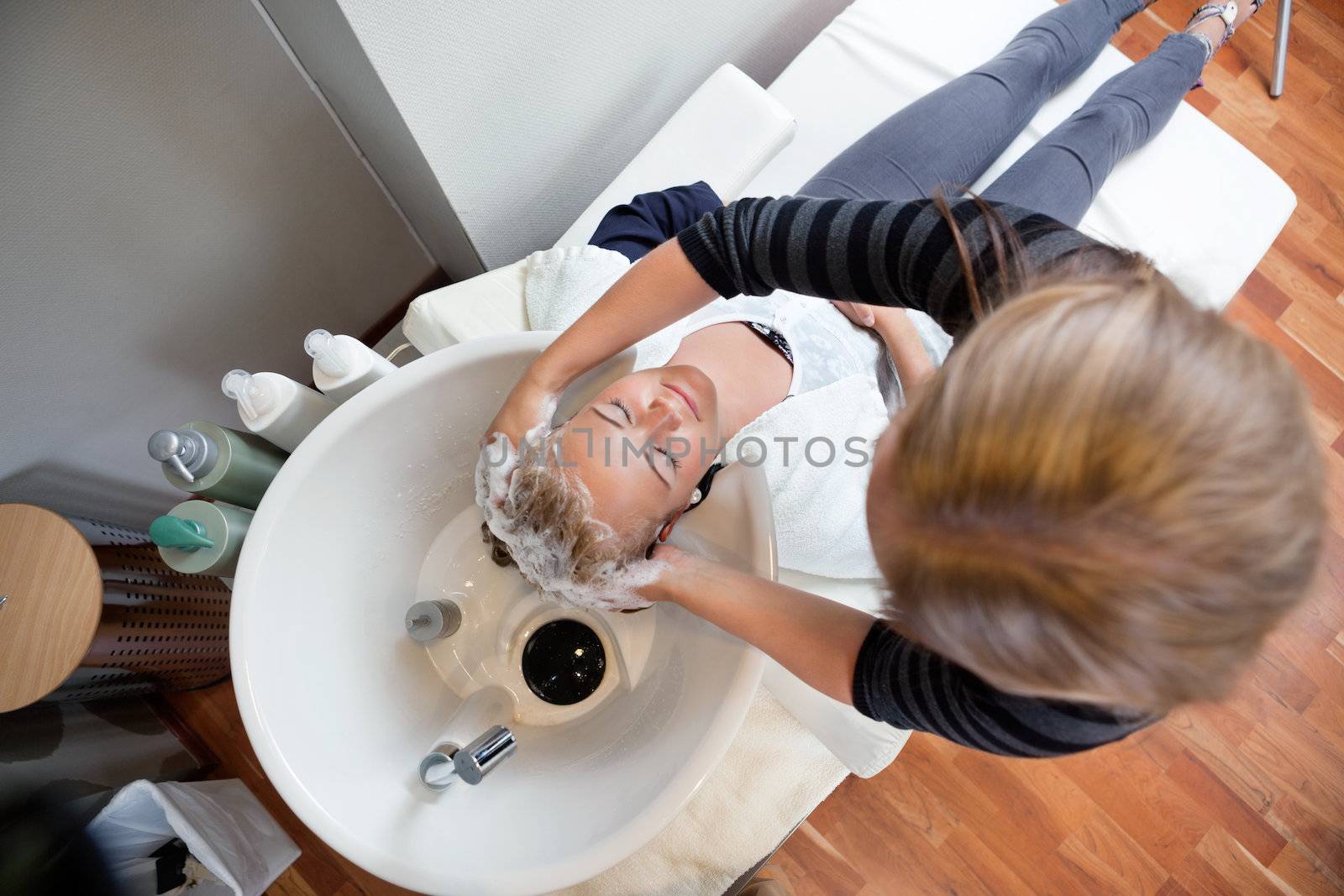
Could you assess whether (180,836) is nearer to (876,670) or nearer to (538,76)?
(876,670)

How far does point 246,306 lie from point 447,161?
450 millimetres

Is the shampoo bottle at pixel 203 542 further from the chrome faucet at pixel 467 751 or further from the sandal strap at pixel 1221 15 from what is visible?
the sandal strap at pixel 1221 15

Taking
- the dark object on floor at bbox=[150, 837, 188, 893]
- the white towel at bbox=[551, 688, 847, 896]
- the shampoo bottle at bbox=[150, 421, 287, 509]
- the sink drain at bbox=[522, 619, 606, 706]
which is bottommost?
the white towel at bbox=[551, 688, 847, 896]

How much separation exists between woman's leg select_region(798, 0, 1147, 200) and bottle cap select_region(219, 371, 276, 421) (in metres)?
0.81

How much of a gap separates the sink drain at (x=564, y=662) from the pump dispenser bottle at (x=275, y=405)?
1.23ft

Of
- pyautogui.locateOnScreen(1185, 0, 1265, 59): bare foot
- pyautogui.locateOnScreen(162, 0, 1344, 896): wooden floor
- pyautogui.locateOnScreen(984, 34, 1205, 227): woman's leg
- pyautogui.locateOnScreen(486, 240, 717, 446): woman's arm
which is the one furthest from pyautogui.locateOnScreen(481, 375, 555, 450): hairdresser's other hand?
pyautogui.locateOnScreen(1185, 0, 1265, 59): bare foot

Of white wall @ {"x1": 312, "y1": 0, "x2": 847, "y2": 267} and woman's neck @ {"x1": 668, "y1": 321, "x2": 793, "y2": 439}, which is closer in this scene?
white wall @ {"x1": 312, "y1": 0, "x2": 847, "y2": 267}

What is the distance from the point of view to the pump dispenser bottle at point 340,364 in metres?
0.83

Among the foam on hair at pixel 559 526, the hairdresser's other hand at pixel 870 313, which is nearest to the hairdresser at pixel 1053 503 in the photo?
the foam on hair at pixel 559 526

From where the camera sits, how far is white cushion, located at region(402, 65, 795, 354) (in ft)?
3.63

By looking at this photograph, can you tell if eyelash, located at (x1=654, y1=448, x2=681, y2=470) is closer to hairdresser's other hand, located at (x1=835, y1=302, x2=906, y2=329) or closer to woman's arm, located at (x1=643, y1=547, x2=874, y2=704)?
woman's arm, located at (x1=643, y1=547, x2=874, y2=704)

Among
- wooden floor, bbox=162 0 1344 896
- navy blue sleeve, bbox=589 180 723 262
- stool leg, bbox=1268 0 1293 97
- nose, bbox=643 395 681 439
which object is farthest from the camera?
stool leg, bbox=1268 0 1293 97

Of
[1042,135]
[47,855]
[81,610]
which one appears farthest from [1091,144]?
[47,855]

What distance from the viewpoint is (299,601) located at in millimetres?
756
